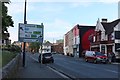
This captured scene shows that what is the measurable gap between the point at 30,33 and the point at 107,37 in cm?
3705

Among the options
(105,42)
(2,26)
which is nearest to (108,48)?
(105,42)

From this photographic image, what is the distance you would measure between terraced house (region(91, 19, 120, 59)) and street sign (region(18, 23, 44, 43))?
2356 centimetres

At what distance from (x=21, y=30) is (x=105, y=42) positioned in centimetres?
3755

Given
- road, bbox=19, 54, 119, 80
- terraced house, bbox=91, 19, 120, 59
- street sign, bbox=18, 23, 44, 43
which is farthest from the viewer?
terraced house, bbox=91, 19, 120, 59

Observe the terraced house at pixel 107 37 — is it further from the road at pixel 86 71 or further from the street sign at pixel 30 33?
the street sign at pixel 30 33

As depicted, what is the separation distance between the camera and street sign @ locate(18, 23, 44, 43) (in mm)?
33562

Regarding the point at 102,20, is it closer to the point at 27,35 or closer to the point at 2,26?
the point at 27,35

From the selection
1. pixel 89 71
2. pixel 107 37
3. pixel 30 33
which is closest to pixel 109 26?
pixel 107 37

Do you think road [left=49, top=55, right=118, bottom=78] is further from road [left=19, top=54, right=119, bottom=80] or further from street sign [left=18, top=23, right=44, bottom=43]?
street sign [left=18, top=23, right=44, bottom=43]

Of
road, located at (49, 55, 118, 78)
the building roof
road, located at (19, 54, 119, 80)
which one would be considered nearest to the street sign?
road, located at (19, 54, 119, 80)

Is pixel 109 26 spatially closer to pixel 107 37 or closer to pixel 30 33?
pixel 107 37

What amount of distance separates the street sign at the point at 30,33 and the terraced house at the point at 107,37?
23557 millimetres

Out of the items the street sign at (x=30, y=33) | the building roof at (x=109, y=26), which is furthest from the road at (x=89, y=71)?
the building roof at (x=109, y=26)

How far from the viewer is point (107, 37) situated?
68.7 meters
